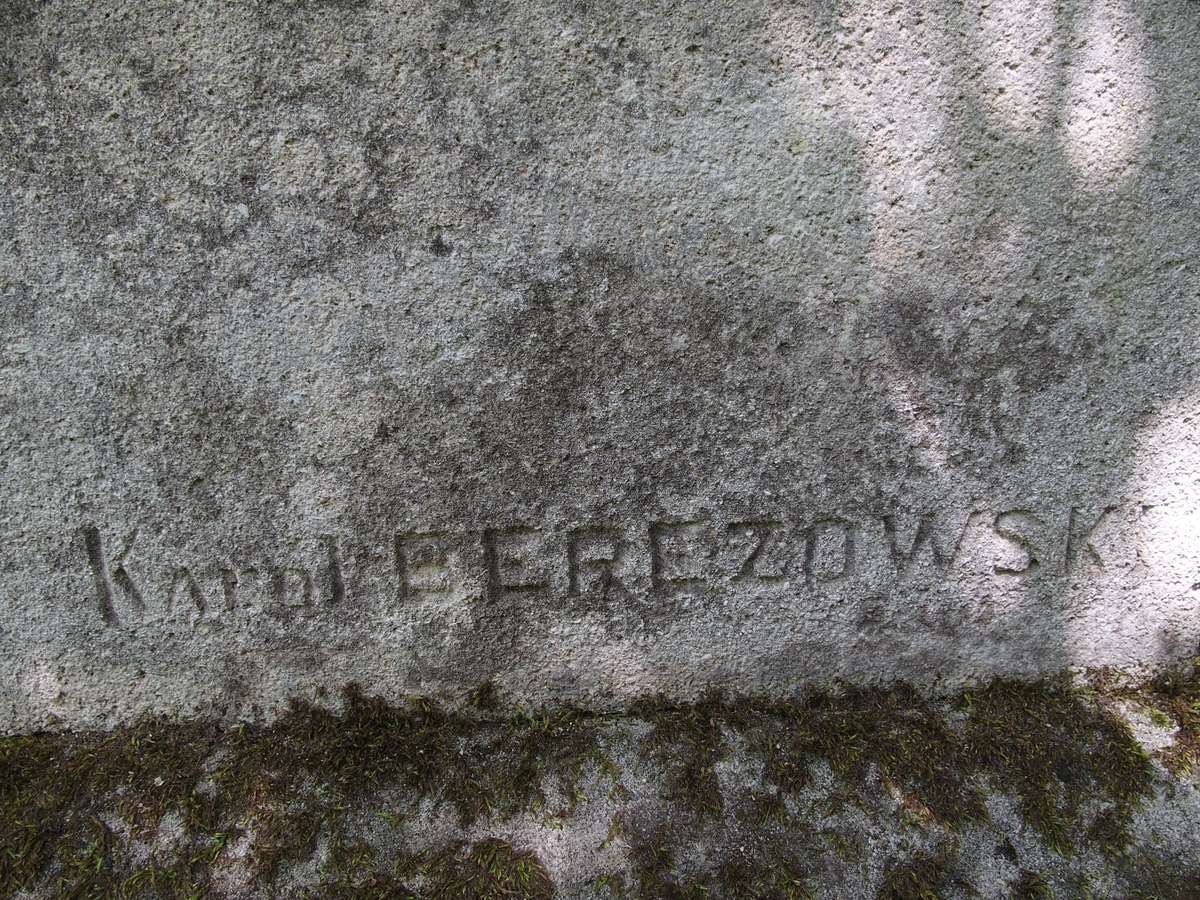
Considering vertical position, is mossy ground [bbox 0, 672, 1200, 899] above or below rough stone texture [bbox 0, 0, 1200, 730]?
below

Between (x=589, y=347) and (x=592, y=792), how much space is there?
2.81ft

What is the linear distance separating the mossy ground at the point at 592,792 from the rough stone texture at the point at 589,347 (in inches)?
3.3

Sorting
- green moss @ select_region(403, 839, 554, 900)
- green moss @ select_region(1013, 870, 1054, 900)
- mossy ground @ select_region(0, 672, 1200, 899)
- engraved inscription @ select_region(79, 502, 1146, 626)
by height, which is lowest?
green moss @ select_region(1013, 870, 1054, 900)

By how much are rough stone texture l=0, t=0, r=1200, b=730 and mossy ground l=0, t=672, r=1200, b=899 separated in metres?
0.08

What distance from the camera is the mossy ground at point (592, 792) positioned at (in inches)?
52.1

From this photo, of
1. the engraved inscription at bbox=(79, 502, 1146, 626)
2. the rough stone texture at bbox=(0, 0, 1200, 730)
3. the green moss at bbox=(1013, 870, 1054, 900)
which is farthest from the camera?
the engraved inscription at bbox=(79, 502, 1146, 626)

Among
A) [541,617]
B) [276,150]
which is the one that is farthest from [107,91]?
[541,617]

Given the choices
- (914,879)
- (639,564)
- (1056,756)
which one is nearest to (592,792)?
(639,564)

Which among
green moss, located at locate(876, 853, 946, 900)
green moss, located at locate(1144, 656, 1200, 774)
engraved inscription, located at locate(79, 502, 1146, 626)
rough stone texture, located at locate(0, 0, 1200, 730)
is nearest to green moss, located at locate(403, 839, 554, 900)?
rough stone texture, located at locate(0, 0, 1200, 730)

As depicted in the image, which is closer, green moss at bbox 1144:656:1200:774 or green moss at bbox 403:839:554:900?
green moss at bbox 403:839:554:900

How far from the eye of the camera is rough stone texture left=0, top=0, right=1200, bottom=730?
3.82 ft

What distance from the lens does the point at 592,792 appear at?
4.75 ft

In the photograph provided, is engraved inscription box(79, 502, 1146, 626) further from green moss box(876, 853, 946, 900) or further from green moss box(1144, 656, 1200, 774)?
green moss box(876, 853, 946, 900)

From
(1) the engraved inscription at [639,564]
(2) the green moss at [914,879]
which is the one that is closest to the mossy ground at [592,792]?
(2) the green moss at [914,879]
